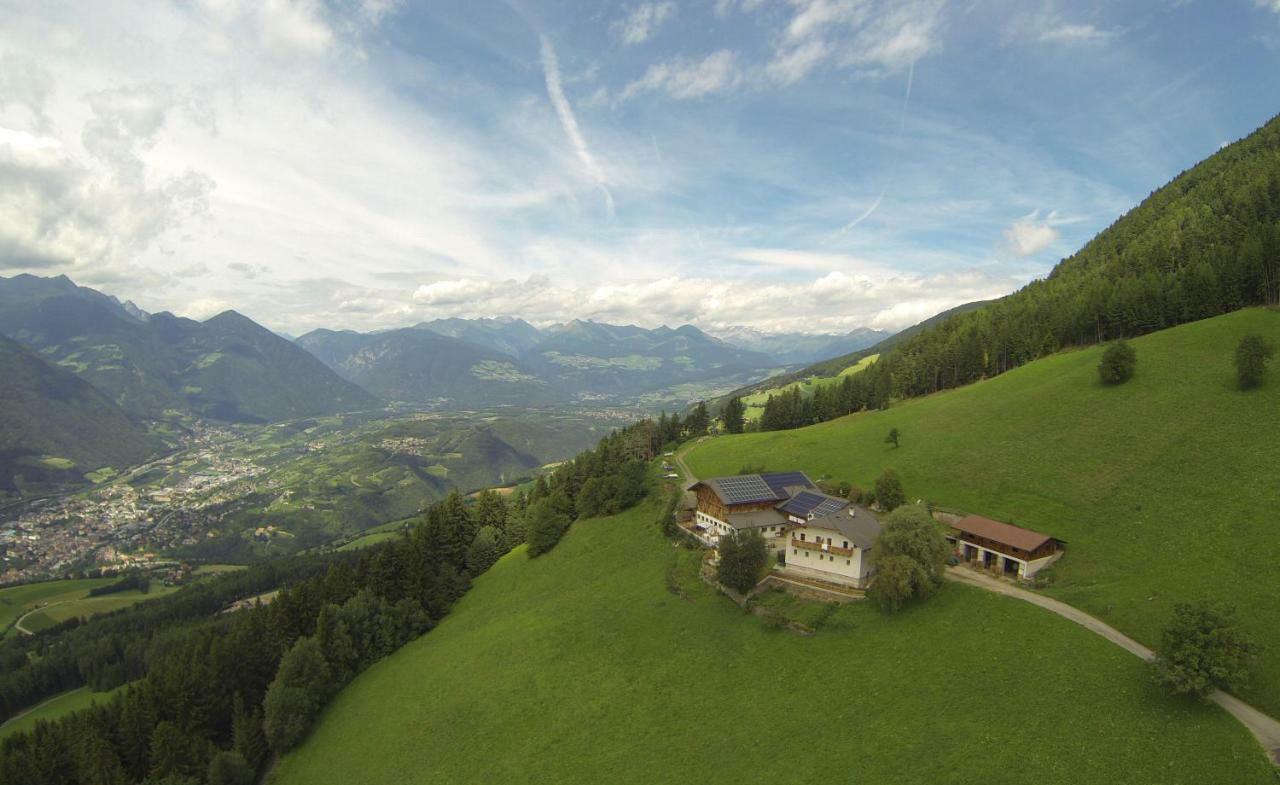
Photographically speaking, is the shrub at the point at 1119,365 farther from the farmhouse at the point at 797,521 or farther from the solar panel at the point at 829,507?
the solar panel at the point at 829,507

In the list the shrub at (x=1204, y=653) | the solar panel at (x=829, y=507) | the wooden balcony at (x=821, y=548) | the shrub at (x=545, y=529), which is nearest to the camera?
the shrub at (x=1204, y=653)

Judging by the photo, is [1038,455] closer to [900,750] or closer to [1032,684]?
[1032,684]

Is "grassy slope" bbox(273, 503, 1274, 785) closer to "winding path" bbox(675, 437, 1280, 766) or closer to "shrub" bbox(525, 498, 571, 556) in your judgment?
"winding path" bbox(675, 437, 1280, 766)

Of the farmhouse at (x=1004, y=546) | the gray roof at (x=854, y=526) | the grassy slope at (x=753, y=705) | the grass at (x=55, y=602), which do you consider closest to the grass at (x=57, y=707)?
the grass at (x=55, y=602)

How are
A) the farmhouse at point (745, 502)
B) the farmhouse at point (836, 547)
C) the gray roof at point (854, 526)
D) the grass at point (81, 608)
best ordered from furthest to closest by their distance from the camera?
the grass at point (81, 608), the farmhouse at point (745, 502), the farmhouse at point (836, 547), the gray roof at point (854, 526)

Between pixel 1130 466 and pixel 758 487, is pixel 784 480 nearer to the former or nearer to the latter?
pixel 758 487

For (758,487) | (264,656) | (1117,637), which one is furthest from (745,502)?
(264,656)
